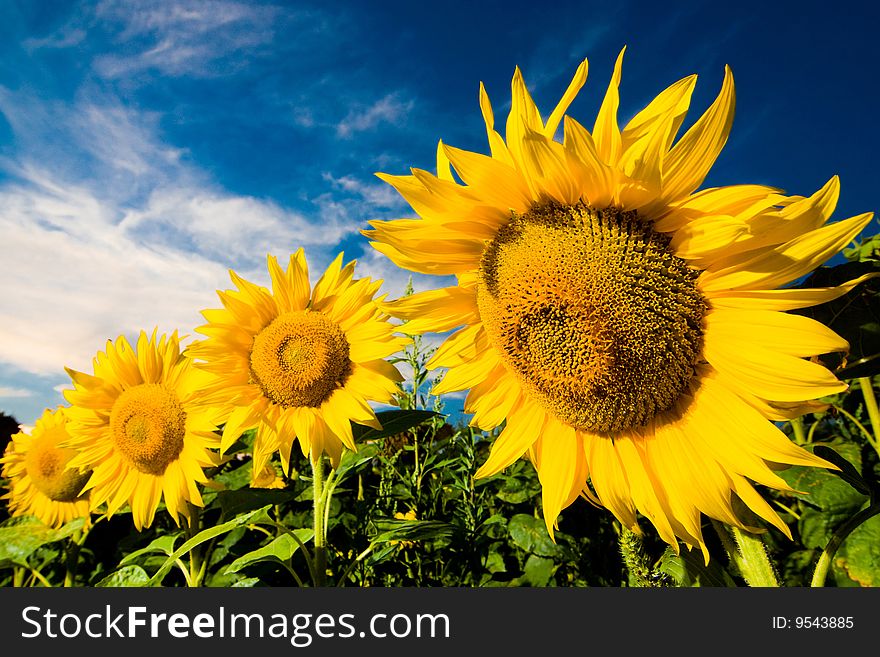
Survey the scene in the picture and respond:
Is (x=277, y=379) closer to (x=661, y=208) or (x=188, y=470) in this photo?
(x=188, y=470)

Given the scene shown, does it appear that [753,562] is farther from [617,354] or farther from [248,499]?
[248,499]

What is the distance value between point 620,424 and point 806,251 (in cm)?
58

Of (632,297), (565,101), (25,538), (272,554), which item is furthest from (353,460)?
(25,538)

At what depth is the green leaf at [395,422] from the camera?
7.59ft

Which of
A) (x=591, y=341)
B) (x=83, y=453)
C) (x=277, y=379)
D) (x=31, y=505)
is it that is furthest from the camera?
(x=31, y=505)

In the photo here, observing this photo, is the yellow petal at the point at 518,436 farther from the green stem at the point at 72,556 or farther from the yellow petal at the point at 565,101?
the green stem at the point at 72,556

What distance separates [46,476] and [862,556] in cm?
476

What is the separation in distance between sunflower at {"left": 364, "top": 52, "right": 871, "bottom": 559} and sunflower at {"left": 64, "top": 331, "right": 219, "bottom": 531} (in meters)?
1.89

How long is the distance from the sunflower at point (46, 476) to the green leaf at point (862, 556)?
Answer: 14.1 feet

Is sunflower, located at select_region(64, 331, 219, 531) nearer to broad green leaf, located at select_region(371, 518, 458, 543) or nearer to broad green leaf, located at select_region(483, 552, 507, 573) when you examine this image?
broad green leaf, located at select_region(371, 518, 458, 543)

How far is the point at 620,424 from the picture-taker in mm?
1479

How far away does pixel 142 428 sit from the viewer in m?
3.12

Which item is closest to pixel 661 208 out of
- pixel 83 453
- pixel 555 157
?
pixel 555 157

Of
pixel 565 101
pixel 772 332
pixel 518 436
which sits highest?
pixel 565 101
